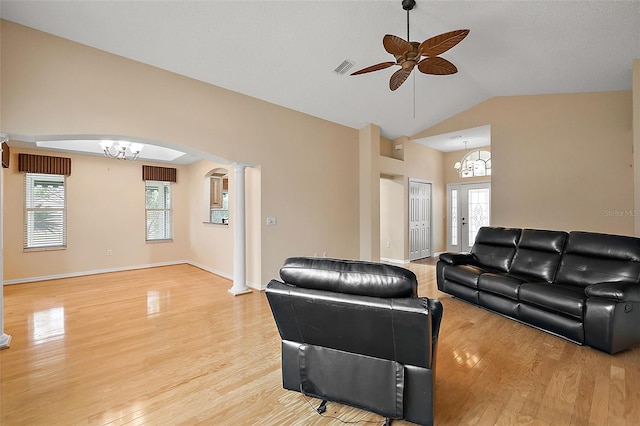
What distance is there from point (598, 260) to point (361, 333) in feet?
10.3

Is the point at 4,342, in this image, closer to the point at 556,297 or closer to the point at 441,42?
the point at 441,42

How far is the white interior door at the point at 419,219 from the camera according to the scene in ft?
23.9

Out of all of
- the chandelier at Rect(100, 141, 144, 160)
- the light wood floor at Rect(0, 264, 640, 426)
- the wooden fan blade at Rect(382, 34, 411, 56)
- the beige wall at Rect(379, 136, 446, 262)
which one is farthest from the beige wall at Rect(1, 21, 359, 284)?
the wooden fan blade at Rect(382, 34, 411, 56)

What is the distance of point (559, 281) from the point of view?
330cm

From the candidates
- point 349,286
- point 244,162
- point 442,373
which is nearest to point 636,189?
point 442,373

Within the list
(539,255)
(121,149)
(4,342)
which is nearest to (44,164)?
(121,149)

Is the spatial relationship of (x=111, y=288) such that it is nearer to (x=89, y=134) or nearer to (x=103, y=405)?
(x=89, y=134)

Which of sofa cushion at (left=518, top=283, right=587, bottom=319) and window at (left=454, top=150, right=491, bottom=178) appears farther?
window at (left=454, top=150, right=491, bottom=178)

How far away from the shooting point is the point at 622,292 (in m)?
2.47

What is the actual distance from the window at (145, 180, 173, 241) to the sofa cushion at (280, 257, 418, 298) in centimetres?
616

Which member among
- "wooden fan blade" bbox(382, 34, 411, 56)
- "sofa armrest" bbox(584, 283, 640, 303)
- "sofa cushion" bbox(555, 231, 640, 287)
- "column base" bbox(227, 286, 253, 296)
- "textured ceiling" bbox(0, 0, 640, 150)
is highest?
"textured ceiling" bbox(0, 0, 640, 150)

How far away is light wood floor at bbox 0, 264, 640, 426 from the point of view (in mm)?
1815

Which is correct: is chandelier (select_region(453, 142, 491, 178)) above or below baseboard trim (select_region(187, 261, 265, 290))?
above

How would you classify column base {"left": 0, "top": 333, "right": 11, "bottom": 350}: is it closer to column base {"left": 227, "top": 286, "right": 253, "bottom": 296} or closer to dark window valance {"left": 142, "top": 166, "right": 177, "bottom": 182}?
column base {"left": 227, "top": 286, "right": 253, "bottom": 296}
